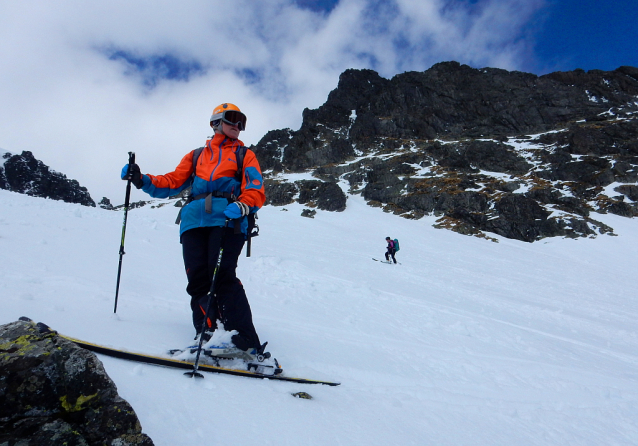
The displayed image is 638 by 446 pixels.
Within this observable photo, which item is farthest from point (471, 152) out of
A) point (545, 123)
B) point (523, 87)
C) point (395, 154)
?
point (523, 87)

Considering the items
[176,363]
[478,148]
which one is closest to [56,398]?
[176,363]

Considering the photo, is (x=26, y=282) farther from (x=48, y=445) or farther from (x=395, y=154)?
(x=395, y=154)

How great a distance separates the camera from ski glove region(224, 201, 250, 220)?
3088 millimetres

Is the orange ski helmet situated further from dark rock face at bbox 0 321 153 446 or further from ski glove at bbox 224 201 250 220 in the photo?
dark rock face at bbox 0 321 153 446

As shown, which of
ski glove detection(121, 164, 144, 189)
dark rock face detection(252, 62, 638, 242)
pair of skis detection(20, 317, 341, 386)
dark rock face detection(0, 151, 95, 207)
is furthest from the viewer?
dark rock face detection(0, 151, 95, 207)

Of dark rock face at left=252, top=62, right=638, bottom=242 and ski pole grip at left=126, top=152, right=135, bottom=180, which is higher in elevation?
dark rock face at left=252, top=62, right=638, bottom=242

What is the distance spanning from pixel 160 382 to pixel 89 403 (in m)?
0.91

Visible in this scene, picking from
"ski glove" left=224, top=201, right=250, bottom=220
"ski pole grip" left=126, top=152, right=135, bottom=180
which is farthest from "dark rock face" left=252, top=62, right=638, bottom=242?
"ski pole grip" left=126, top=152, right=135, bottom=180

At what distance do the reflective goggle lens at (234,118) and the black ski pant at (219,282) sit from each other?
121 centimetres

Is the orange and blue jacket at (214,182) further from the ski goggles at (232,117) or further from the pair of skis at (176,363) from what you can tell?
the pair of skis at (176,363)

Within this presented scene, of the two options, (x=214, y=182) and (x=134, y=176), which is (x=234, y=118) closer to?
(x=214, y=182)

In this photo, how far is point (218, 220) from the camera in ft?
11.0

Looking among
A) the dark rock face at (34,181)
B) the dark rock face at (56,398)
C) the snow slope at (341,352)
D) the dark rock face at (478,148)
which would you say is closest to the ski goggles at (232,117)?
the snow slope at (341,352)

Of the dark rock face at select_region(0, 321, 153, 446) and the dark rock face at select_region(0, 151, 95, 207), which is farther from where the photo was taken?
the dark rock face at select_region(0, 151, 95, 207)
